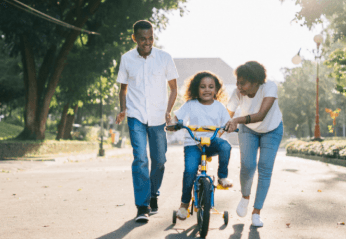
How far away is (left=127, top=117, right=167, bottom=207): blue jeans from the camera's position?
477 cm

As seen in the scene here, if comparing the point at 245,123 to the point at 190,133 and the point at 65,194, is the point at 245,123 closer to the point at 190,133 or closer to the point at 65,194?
the point at 190,133

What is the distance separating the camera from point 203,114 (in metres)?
4.55

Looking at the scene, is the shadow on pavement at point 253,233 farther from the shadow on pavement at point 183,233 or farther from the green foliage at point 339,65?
the green foliage at point 339,65

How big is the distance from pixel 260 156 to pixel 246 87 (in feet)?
2.62

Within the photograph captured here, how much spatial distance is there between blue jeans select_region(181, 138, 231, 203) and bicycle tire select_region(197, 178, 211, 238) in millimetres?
237

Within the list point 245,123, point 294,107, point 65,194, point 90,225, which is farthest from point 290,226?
point 294,107

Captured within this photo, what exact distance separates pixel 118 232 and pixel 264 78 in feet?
7.25

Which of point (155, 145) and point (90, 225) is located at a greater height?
point (155, 145)

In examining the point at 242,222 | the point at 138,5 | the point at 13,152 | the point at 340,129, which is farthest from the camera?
the point at 340,129

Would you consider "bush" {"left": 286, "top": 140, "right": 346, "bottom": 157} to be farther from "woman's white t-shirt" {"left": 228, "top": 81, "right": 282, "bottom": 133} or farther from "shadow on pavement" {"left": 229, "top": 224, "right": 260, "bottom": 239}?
"shadow on pavement" {"left": 229, "top": 224, "right": 260, "bottom": 239}

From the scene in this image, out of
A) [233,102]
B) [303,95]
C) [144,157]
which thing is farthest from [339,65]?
[303,95]

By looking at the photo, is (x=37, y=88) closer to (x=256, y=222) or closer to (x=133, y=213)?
(x=133, y=213)

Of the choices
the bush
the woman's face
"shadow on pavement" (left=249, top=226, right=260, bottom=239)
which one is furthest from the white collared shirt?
the bush

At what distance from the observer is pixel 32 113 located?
769 inches
